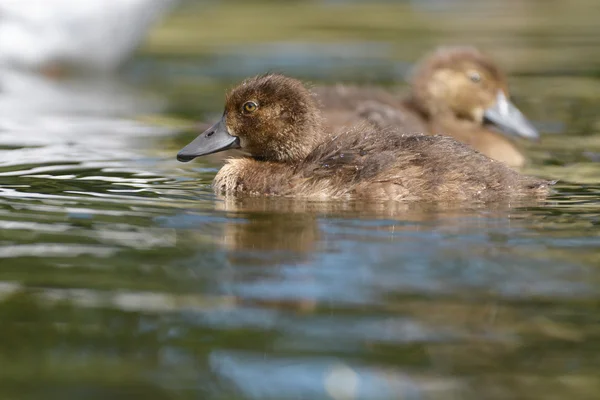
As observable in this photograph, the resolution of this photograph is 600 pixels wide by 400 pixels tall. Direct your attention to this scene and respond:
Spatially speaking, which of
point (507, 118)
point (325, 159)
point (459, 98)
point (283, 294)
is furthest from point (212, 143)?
point (507, 118)

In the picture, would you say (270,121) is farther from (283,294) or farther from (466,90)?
(466,90)

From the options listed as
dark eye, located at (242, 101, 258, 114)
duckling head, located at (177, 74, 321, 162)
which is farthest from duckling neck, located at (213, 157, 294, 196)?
dark eye, located at (242, 101, 258, 114)

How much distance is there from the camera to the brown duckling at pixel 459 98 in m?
10.1

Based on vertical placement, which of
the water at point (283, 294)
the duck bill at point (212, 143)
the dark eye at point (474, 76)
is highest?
the dark eye at point (474, 76)

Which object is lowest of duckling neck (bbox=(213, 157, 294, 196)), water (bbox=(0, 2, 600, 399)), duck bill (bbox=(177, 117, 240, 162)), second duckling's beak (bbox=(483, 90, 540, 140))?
water (bbox=(0, 2, 600, 399))

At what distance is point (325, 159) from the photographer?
708 cm

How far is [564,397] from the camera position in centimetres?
390

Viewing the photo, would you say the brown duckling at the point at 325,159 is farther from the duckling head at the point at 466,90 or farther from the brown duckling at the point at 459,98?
the duckling head at the point at 466,90

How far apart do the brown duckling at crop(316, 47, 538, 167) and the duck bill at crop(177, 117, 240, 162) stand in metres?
2.45

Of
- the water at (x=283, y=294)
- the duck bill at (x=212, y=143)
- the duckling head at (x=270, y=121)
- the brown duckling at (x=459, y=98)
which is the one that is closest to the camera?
the water at (x=283, y=294)

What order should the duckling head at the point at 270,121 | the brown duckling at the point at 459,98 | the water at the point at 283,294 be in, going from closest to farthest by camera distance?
the water at the point at 283,294
the duckling head at the point at 270,121
the brown duckling at the point at 459,98

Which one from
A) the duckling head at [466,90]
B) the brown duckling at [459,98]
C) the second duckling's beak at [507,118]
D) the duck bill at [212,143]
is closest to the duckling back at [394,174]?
the duck bill at [212,143]

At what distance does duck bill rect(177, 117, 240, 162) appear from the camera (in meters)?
7.50

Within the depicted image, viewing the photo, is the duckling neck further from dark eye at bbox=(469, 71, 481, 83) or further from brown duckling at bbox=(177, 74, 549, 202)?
dark eye at bbox=(469, 71, 481, 83)
